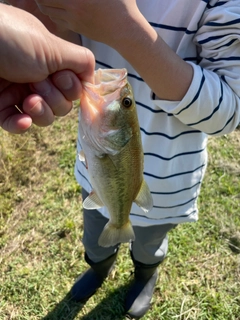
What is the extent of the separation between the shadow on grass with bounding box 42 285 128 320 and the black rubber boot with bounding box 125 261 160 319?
0.19 feet

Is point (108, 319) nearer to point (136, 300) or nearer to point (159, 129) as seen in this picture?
point (136, 300)

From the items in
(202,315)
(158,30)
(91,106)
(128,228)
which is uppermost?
(158,30)

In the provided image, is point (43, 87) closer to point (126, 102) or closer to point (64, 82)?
point (64, 82)

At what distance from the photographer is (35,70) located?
0.84 meters

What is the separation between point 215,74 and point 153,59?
0.79 ft

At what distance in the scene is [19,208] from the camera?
2445mm

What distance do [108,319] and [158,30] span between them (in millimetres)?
1610

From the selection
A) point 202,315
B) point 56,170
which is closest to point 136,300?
point 202,315

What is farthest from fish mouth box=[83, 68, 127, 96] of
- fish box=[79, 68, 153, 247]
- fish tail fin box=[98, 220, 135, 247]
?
fish tail fin box=[98, 220, 135, 247]

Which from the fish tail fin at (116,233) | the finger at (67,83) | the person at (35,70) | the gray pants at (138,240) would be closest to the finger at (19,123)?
A: the person at (35,70)

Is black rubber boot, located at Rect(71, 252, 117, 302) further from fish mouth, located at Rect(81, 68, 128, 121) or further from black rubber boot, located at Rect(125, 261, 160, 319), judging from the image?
fish mouth, located at Rect(81, 68, 128, 121)

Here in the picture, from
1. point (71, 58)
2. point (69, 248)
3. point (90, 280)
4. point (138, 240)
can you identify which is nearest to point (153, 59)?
point (71, 58)

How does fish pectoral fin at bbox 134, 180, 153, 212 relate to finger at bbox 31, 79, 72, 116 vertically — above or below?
below

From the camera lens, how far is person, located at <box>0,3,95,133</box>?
0.80 m
